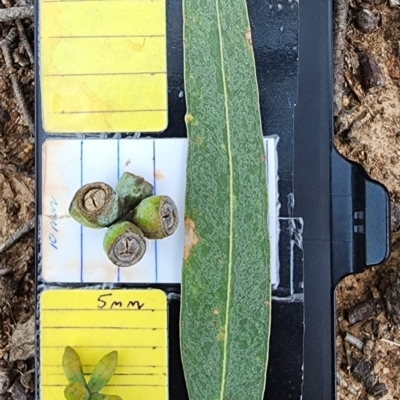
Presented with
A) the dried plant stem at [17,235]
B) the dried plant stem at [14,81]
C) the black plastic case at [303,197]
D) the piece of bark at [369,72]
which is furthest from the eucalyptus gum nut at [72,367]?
the piece of bark at [369,72]

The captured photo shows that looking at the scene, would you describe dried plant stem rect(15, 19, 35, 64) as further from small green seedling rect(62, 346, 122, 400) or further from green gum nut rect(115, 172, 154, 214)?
small green seedling rect(62, 346, 122, 400)

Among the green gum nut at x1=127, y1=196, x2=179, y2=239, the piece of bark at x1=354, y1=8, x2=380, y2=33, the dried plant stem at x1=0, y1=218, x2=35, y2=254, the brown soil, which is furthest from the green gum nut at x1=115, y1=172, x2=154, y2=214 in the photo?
the piece of bark at x1=354, y1=8, x2=380, y2=33

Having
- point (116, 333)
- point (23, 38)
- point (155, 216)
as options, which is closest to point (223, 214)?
point (155, 216)

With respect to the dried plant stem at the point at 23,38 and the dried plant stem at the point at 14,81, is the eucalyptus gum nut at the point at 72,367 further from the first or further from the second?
the dried plant stem at the point at 23,38

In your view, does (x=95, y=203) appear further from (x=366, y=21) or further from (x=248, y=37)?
(x=366, y=21)

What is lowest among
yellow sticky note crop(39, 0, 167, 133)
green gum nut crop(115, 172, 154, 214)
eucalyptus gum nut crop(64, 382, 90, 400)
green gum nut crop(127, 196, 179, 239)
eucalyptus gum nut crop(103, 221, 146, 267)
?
eucalyptus gum nut crop(64, 382, 90, 400)

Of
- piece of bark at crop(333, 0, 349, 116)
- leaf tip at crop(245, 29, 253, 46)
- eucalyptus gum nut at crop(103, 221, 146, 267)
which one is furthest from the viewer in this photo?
piece of bark at crop(333, 0, 349, 116)

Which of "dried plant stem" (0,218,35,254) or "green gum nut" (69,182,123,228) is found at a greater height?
"green gum nut" (69,182,123,228)
